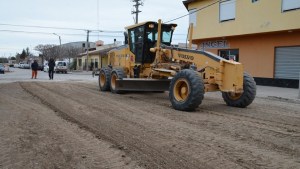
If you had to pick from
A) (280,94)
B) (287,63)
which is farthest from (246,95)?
(287,63)

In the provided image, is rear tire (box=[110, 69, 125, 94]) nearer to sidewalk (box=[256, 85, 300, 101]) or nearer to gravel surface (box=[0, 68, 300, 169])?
gravel surface (box=[0, 68, 300, 169])

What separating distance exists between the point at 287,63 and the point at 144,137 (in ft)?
58.4

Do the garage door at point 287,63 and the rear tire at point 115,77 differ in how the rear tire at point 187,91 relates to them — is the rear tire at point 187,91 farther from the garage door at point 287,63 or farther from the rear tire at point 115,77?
the garage door at point 287,63

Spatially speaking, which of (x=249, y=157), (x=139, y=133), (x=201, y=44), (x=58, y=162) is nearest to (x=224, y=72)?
(x=139, y=133)

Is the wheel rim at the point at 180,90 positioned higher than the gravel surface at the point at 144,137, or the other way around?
the wheel rim at the point at 180,90

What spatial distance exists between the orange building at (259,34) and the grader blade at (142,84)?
426 inches

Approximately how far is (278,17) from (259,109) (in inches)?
470

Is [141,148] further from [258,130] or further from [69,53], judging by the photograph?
[69,53]

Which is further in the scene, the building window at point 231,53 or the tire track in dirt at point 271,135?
the building window at point 231,53

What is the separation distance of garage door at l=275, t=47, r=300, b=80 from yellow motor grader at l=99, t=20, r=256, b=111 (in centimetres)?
1067

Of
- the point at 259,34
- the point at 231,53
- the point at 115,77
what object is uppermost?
the point at 259,34

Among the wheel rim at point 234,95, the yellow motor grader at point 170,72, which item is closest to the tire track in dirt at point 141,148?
the yellow motor grader at point 170,72

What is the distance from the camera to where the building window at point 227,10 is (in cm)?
2508

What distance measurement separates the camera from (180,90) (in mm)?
11102
